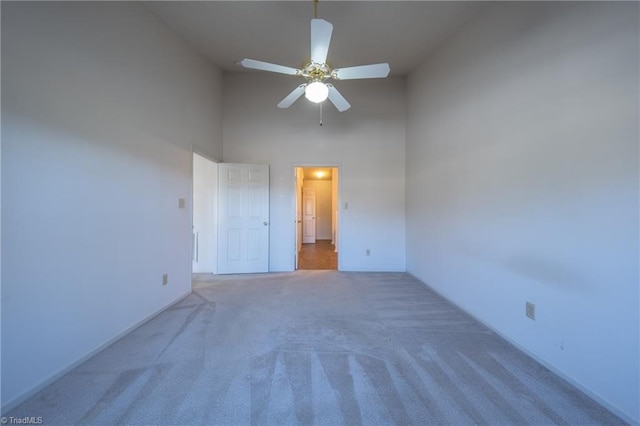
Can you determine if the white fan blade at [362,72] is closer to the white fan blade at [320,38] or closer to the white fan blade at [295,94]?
the white fan blade at [320,38]

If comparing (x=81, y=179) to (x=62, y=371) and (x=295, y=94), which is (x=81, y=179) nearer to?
(x=62, y=371)

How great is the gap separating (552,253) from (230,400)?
245 cm

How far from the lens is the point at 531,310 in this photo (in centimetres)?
198

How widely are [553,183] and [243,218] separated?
13.1 feet

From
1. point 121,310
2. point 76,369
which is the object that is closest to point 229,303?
point 121,310

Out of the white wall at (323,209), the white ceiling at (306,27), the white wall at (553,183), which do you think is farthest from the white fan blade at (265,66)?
the white wall at (323,209)

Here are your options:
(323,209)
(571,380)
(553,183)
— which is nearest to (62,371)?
(571,380)

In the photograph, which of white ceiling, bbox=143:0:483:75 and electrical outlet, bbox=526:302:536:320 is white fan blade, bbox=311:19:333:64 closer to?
white ceiling, bbox=143:0:483:75

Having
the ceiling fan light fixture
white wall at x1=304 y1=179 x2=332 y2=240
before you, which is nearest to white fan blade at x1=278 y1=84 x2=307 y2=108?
the ceiling fan light fixture

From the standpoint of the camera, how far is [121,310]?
2223 mm

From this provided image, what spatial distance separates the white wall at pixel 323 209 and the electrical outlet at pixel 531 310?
8025 millimetres

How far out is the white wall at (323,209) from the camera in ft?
32.0

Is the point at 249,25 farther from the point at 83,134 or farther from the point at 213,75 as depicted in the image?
the point at 83,134

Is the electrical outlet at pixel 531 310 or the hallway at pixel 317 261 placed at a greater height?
the electrical outlet at pixel 531 310
